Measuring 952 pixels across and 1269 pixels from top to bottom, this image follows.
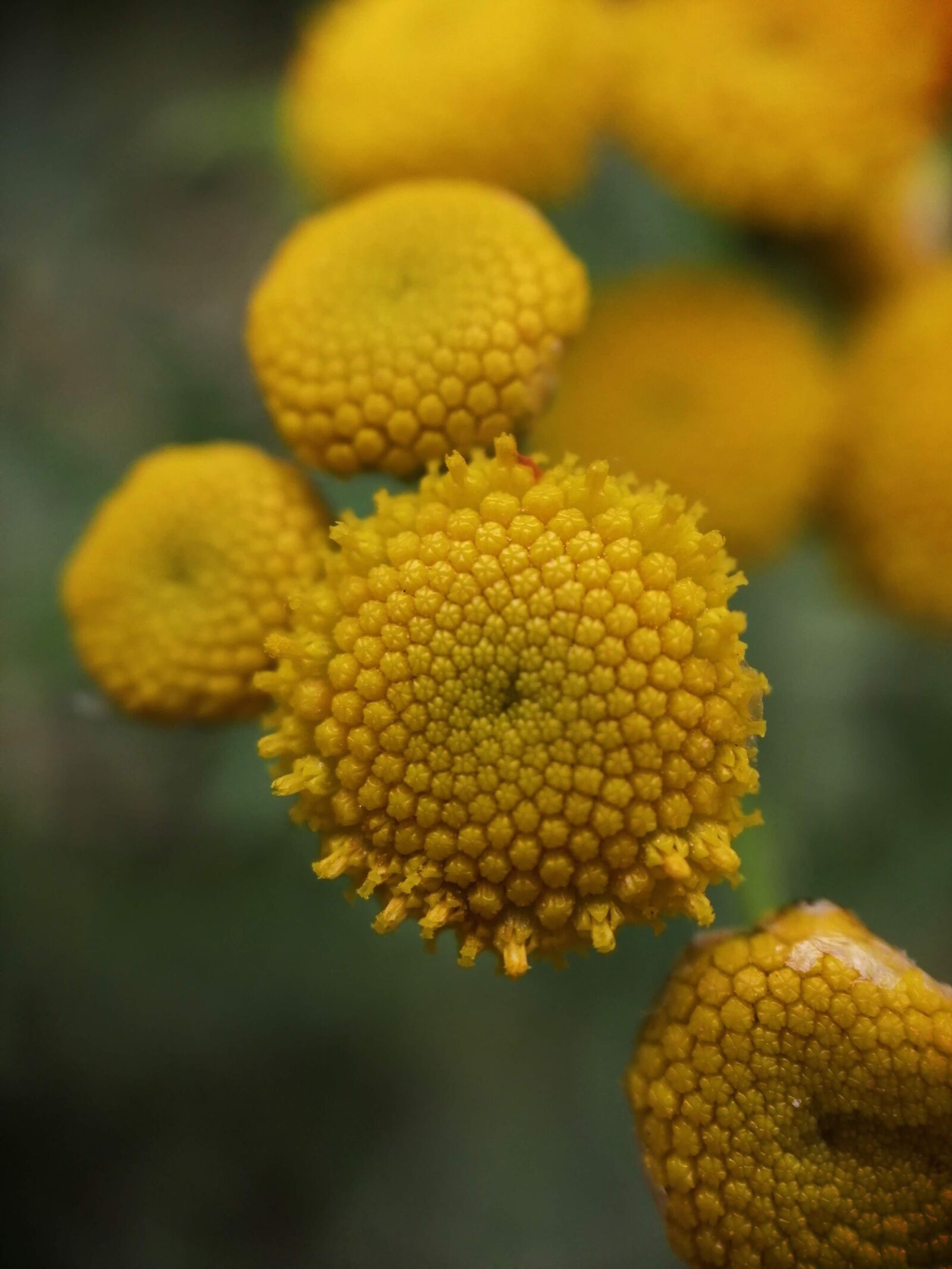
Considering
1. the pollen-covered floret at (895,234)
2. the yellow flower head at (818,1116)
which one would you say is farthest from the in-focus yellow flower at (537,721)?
the pollen-covered floret at (895,234)

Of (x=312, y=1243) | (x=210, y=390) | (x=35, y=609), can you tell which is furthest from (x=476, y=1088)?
(x=210, y=390)

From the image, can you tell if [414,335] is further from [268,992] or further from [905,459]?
[268,992]

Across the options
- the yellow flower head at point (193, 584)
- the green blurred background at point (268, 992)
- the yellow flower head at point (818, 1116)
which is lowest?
the green blurred background at point (268, 992)

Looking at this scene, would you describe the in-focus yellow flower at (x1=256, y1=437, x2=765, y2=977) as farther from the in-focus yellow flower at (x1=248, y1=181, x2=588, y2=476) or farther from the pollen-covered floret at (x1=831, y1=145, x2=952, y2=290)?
the pollen-covered floret at (x1=831, y1=145, x2=952, y2=290)

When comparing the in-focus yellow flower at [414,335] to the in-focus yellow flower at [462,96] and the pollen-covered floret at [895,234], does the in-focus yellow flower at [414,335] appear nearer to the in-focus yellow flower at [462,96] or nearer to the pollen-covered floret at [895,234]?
the in-focus yellow flower at [462,96]

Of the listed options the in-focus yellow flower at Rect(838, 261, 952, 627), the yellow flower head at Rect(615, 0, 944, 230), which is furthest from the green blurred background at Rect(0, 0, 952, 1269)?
the yellow flower head at Rect(615, 0, 944, 230)

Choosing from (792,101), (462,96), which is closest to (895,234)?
(792,101)

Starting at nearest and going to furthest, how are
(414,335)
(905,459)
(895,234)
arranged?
(414,335)
(905,459)
(895,234)
